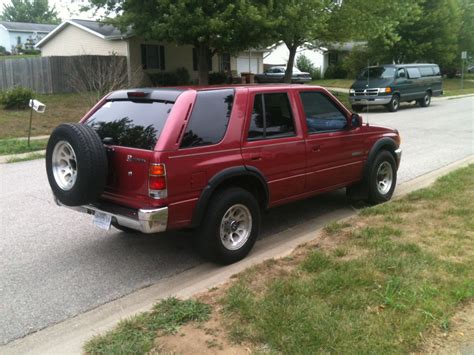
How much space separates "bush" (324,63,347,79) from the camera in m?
43.8

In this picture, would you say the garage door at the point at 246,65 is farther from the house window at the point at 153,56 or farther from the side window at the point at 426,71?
the side window at the point at 426,71

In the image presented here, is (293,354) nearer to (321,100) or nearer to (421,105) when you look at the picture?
(321,100)

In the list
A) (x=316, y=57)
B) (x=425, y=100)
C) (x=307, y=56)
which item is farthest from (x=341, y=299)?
(x=316, y=57)

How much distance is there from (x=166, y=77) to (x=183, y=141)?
82.6ft

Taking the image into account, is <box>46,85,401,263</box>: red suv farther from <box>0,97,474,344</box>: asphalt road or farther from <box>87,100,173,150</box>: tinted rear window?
<box>0,97,474,344</box>: asphalt road

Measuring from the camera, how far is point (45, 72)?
26.0 metres

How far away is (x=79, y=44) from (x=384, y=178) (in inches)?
1114

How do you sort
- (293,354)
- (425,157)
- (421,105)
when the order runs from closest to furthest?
(293,354) → (425,157) → (421,105)

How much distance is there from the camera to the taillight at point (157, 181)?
4188 millimetres

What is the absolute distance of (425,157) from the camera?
34.0 ft

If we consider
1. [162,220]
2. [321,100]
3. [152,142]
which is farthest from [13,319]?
[321,100]

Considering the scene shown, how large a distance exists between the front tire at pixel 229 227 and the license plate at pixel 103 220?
844 millimetres

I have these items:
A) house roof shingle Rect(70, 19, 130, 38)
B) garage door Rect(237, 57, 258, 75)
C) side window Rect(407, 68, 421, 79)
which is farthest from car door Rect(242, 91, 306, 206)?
garage door Rect(237, 57, 258, 75)

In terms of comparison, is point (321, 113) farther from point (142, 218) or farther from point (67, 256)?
point (67, 256)
